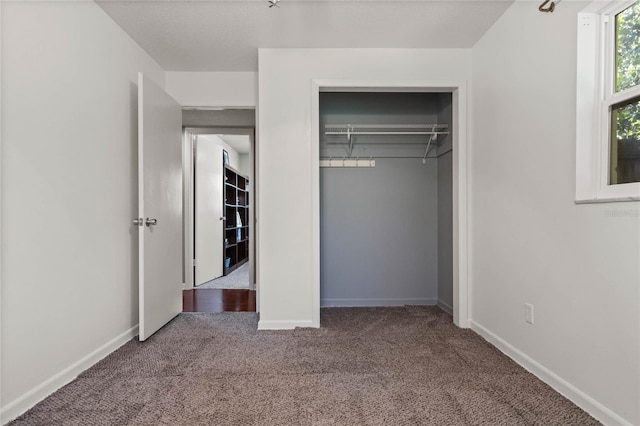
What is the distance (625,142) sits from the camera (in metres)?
1.52

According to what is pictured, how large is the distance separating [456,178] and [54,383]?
2895mm

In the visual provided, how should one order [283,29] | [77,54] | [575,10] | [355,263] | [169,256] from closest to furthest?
[575,10], [77,54], [283,29], [169,256], [355,263]

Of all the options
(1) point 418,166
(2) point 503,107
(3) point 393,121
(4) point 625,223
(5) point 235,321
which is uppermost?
(3) point 393,121

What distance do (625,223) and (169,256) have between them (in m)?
2.95

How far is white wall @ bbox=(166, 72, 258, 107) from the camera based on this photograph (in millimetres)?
3260

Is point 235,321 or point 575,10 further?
point 235,321

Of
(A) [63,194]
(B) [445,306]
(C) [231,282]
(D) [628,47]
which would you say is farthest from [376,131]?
(C) [231,282]

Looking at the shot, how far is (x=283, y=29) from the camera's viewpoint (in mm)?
2506

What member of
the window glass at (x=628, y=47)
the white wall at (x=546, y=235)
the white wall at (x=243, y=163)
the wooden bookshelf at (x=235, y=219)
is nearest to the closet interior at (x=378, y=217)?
the white wall at (x=546, y=235)

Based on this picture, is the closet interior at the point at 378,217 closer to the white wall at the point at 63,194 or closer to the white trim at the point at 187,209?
the white wall at the point at 63,194

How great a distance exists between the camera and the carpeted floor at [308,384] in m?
1.54

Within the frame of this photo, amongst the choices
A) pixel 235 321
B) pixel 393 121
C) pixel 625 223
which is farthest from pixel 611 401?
pixel 393 121

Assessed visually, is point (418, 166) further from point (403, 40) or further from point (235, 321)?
point (235, 321)

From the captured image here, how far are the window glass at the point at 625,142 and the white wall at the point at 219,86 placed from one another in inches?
105
